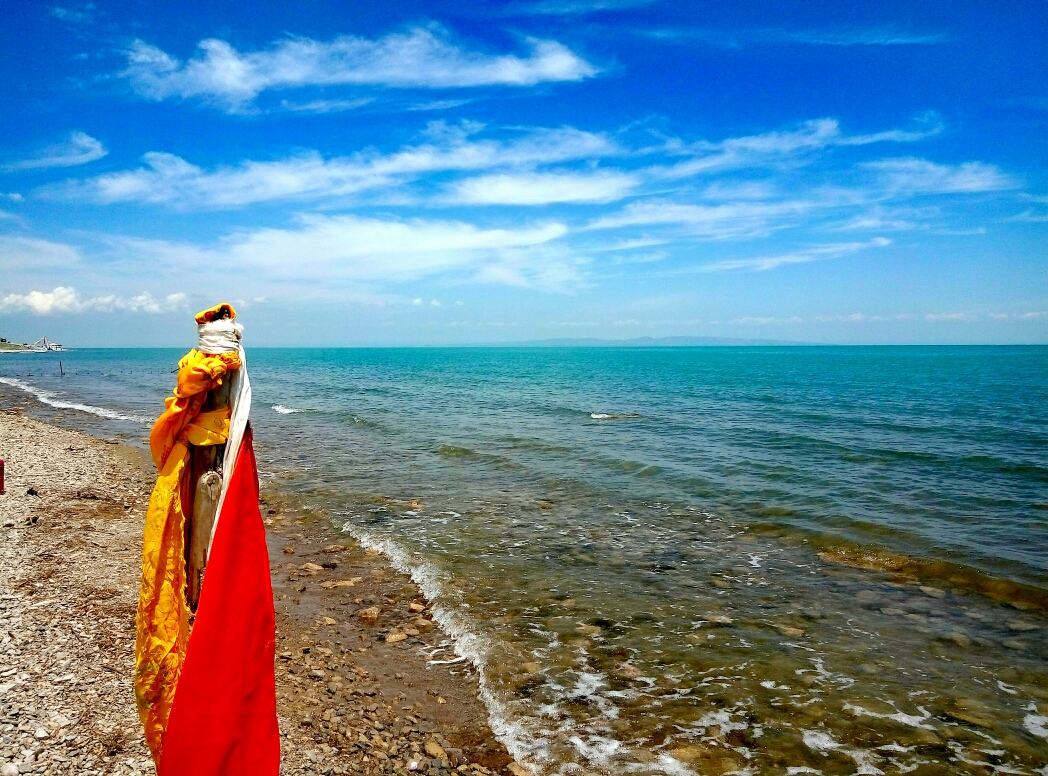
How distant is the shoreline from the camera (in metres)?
5.58

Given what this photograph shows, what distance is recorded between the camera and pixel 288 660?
24.9ft

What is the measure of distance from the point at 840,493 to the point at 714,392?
123 ft

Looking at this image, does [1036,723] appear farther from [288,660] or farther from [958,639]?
[288,660]

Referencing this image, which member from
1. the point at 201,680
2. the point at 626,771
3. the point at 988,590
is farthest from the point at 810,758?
the point at 988,590

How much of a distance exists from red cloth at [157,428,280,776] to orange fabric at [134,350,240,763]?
204mm

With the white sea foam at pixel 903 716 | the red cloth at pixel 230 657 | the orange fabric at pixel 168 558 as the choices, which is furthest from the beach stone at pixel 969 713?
the orange fabric at pixel 168 558

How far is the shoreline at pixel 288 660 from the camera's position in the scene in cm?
558

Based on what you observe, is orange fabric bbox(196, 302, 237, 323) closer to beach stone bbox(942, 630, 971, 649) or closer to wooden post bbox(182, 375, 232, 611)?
wooden post bbox(182, 375, 232, 611)

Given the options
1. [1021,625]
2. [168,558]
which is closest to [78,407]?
[168,558]

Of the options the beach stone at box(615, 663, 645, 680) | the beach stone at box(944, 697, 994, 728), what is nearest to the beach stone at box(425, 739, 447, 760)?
the beach stone at box(615, 663, 645, 680)

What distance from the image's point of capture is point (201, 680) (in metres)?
3.61

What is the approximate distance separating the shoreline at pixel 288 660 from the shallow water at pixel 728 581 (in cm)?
58

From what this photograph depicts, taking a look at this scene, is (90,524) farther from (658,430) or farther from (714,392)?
(714,392)

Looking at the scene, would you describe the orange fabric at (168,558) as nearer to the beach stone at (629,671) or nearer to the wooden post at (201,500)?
the wooden post at (201,500)
